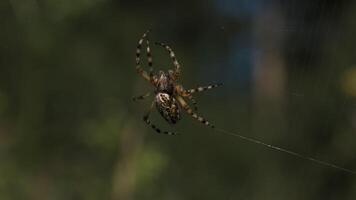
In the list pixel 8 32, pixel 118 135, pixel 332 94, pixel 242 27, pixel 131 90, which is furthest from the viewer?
pixel 242 27

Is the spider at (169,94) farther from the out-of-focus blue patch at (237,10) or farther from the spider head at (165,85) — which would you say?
the out-of-focus blue patch at (237,10)

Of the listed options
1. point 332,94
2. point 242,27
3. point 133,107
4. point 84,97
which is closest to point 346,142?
point 332,94

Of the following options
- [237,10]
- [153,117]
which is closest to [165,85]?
[153,117]

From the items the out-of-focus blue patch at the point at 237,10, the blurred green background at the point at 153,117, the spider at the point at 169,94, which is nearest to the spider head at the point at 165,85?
the spider at the point at 169,94

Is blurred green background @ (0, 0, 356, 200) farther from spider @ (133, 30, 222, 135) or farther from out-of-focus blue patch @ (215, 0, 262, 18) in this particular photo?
out-of-focus blue patch @ (215, 0, 262, 18)

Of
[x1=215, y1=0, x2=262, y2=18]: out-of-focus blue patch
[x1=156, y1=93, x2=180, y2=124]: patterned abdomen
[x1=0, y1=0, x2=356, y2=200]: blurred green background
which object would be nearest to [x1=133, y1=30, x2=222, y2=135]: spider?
[x1=156, y1=93, x2=180, y2=124]: patterned abdomen

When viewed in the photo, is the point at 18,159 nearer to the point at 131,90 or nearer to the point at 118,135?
the point at 118,135

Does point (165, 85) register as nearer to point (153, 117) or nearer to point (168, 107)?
point (168, 107)
